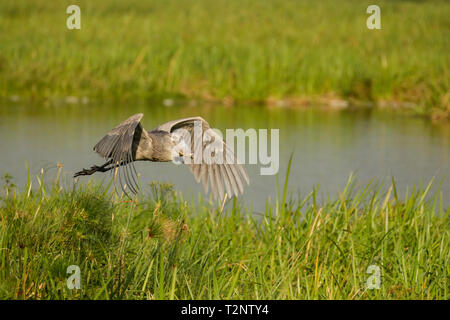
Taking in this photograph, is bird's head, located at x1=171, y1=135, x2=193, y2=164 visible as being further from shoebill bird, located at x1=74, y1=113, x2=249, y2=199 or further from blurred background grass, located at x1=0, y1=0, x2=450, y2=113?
blurred background grass, located at x1=0, y1=0, x2=450, y2=113

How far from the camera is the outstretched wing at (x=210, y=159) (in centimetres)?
412

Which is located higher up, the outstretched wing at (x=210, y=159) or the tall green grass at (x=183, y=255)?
the outstretched wing at (x=210, y=159)

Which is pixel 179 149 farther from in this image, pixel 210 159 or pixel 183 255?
pixel 183 255

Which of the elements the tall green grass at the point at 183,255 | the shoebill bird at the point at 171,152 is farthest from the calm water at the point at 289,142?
the tall green grass at the point at 183,255

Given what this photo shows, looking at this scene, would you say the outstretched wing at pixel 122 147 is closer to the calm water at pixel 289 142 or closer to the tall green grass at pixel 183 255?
the tall green grass at pixel 183 255

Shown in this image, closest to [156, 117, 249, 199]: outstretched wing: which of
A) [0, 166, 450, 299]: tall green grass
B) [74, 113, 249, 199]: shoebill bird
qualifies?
[74, 113, 249, 199]: shoebill bird

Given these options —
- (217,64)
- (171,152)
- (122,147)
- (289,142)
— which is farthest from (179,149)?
(217,64)

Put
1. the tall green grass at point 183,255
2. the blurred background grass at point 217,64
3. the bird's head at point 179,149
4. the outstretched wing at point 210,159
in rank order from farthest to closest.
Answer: the blurred background grass at point 217,64 → the outstretched wing at point 210,159 → the bird's head at point 179,149 → the tall green grass at point 183,255

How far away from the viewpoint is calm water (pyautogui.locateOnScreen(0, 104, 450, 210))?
6262 millimetres

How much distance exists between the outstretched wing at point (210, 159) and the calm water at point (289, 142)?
23.6 inches

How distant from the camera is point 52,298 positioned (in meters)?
3.29

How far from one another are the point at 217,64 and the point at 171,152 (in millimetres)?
7909

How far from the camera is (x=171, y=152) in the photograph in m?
3.83
